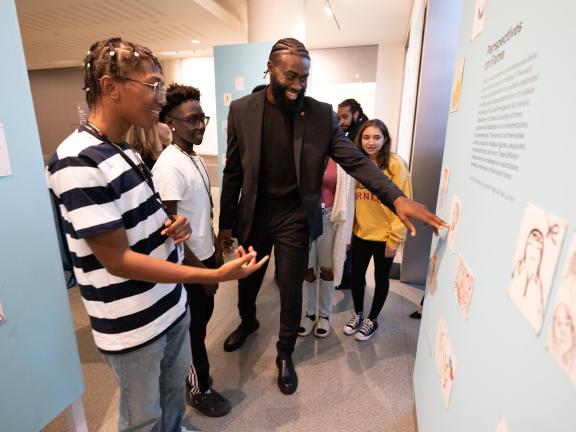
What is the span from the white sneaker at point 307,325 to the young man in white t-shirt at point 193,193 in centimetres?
82

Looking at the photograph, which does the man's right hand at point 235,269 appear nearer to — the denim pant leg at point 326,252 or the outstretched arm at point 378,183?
the outstretched arm at point 378,183

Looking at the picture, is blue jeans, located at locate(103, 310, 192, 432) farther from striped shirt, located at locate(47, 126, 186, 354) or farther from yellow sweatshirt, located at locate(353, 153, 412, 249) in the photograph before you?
yellow sweatshirt, located at locate(353, 153, 412, 249)

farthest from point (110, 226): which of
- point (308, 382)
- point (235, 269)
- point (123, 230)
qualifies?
point (308, 382)

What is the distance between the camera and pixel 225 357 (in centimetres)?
211

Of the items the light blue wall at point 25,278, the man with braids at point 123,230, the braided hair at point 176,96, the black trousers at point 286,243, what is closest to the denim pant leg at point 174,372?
the man with braids at point 123,230

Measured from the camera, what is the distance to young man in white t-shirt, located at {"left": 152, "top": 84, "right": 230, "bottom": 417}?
1353mm

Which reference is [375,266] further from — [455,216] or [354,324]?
Answer: [455,216]

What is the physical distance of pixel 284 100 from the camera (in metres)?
1.54

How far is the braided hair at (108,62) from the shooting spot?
877 millimetres

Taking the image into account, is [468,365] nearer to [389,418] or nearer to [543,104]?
[543,104]

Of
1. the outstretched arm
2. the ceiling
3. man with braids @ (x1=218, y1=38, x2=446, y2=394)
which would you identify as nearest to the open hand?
the outstretched arm

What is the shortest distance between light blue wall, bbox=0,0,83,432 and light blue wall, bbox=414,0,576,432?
1495 mm

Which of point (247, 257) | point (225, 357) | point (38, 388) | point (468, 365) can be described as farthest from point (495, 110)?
point (225, 357)

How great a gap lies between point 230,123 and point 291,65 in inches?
17.1
